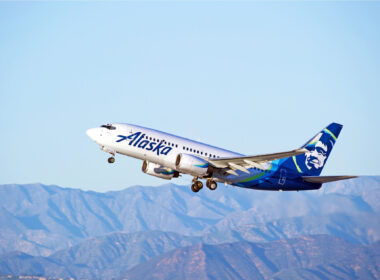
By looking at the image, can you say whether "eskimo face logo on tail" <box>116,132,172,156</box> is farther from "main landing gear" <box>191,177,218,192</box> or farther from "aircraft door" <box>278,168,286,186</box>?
"aircraft door" <box>278,168,286,186</box>

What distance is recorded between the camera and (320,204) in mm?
195500

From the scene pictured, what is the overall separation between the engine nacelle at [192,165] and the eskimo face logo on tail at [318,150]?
47.2ft

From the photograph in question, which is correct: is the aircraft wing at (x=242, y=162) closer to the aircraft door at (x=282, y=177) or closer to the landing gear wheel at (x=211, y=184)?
the landing gear wheel at (x=211, y=184)

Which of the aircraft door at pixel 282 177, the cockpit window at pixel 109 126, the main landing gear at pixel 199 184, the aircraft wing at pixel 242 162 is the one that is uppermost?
the cockpit window at pixel 109 126

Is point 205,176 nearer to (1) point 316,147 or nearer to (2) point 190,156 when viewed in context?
(2) point 190,156

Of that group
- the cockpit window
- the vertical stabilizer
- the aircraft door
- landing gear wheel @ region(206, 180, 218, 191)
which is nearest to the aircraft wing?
landing gear wheel @ region(206, 180, 218, 191)

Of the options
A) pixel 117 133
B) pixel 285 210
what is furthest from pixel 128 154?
pixel 285 210

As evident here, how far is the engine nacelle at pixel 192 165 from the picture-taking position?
66.4 metres

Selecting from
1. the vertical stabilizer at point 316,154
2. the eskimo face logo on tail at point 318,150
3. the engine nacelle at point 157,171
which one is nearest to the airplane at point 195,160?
the engine nacelle at point 157,171

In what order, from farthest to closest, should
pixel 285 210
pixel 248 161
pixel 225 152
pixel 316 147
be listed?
pixel 285 210, pixel 316 147, pixel 225 152, pixel 248 161

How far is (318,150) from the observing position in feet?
255

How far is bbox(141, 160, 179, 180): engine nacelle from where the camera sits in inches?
2825

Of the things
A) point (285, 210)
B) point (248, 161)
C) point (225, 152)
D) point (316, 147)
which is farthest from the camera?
point (285, 210)

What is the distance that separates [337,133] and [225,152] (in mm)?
15907
